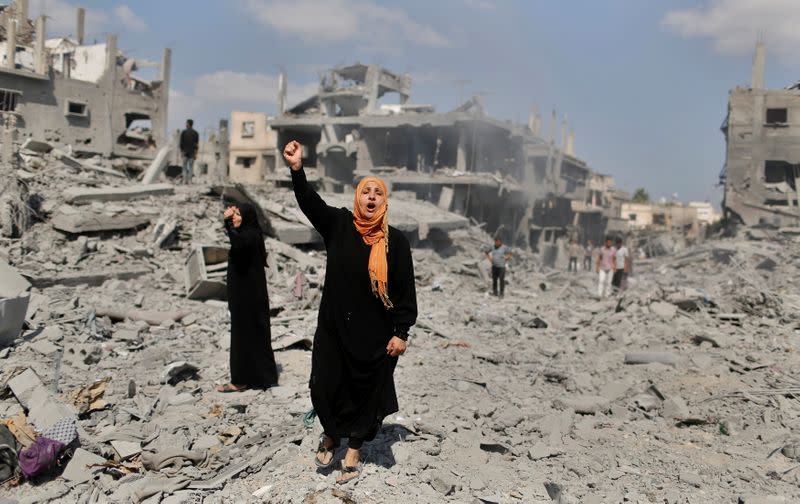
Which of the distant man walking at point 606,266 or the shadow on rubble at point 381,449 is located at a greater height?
the distant man walking at point 606,266

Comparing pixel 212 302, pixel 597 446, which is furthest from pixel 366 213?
pixel 212 302

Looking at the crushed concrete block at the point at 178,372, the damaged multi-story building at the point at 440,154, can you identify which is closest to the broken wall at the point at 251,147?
the damaged multi-story building at the point at 440,154

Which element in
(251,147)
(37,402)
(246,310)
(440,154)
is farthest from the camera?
(251,147)

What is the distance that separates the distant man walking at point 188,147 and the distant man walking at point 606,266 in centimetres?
1011

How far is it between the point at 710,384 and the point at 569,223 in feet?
99.5

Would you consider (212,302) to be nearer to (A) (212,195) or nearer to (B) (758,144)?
(A) (212,195)

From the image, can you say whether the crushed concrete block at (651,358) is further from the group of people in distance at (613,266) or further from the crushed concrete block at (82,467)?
the crushed concrete block at (82,467)

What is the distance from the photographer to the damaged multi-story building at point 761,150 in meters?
25.9

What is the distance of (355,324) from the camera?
3.51m

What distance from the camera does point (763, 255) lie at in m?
17.3

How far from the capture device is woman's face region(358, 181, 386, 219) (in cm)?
345

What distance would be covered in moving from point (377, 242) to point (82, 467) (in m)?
2.35

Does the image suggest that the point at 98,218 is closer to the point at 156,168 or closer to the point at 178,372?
the point at 156,168

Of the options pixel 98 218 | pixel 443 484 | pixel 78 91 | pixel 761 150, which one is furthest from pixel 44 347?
pixel 761 150
